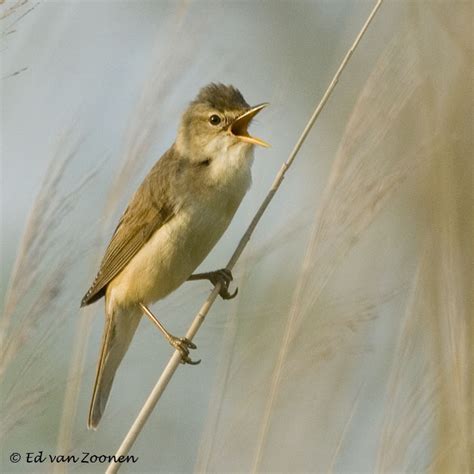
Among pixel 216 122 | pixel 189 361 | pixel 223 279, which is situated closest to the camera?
pixel 223 279

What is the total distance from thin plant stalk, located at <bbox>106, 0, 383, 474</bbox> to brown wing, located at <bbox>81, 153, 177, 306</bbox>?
25.6 inches

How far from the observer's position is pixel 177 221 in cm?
325

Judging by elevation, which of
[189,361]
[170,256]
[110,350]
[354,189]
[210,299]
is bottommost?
[110,350]

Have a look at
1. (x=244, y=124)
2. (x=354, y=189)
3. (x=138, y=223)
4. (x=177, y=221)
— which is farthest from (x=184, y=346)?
(x=354, y=189)

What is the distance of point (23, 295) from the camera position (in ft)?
7.02

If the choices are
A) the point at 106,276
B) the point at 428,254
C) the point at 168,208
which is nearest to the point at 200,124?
the point at 168,208

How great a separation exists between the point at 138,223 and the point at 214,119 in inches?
20.0

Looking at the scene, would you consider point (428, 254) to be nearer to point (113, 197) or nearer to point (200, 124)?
point (113, 197)

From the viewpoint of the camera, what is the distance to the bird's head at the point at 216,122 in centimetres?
321

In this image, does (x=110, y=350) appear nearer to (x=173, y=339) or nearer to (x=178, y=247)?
(x=173, y=339)

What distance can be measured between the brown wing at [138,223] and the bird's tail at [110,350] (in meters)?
0.13

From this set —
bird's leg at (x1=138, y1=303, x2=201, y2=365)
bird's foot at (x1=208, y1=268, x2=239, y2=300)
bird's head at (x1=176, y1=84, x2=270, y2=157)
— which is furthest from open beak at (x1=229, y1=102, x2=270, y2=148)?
bird's leg at (x1=138, y1=303, x2=201, y2=365)

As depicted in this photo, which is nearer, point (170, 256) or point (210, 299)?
point (210, 299)

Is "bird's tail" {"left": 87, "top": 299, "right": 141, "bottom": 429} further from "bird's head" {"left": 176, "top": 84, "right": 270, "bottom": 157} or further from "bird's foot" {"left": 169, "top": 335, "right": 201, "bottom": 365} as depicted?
"bird's head" {"left": 176, "top": 84, "right": 270, "bottom": 157}
